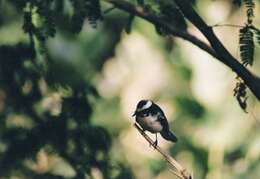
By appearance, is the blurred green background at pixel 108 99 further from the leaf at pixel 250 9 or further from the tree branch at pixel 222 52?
the leaf at pixel 250 9

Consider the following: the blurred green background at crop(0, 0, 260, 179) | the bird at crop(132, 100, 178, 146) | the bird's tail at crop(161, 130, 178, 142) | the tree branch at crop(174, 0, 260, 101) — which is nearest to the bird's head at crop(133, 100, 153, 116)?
the bird at crop(132, 100, 178, 146)

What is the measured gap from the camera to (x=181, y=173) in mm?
2855

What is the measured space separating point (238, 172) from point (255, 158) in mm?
190

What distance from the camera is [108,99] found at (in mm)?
8227

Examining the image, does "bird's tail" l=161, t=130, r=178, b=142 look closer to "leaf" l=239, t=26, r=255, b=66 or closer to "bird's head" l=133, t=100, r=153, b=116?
"bird's head" l=133, t=100, r=153, b=116

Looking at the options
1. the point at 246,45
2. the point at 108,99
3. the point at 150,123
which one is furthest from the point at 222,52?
the point at 108,99

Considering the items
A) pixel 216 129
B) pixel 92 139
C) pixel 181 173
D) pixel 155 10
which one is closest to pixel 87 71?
pixel 216 129

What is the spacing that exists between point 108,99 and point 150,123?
16.3 ft

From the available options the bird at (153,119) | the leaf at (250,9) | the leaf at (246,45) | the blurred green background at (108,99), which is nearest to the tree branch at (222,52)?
the leaf at (246,45)

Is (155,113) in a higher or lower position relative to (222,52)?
higher

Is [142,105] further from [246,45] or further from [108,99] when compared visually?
[108,99]

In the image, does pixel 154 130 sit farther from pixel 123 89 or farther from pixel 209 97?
pixel 123 89

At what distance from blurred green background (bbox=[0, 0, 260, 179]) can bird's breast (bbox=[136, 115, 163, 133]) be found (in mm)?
413

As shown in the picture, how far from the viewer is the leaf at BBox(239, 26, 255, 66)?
9.53ft
